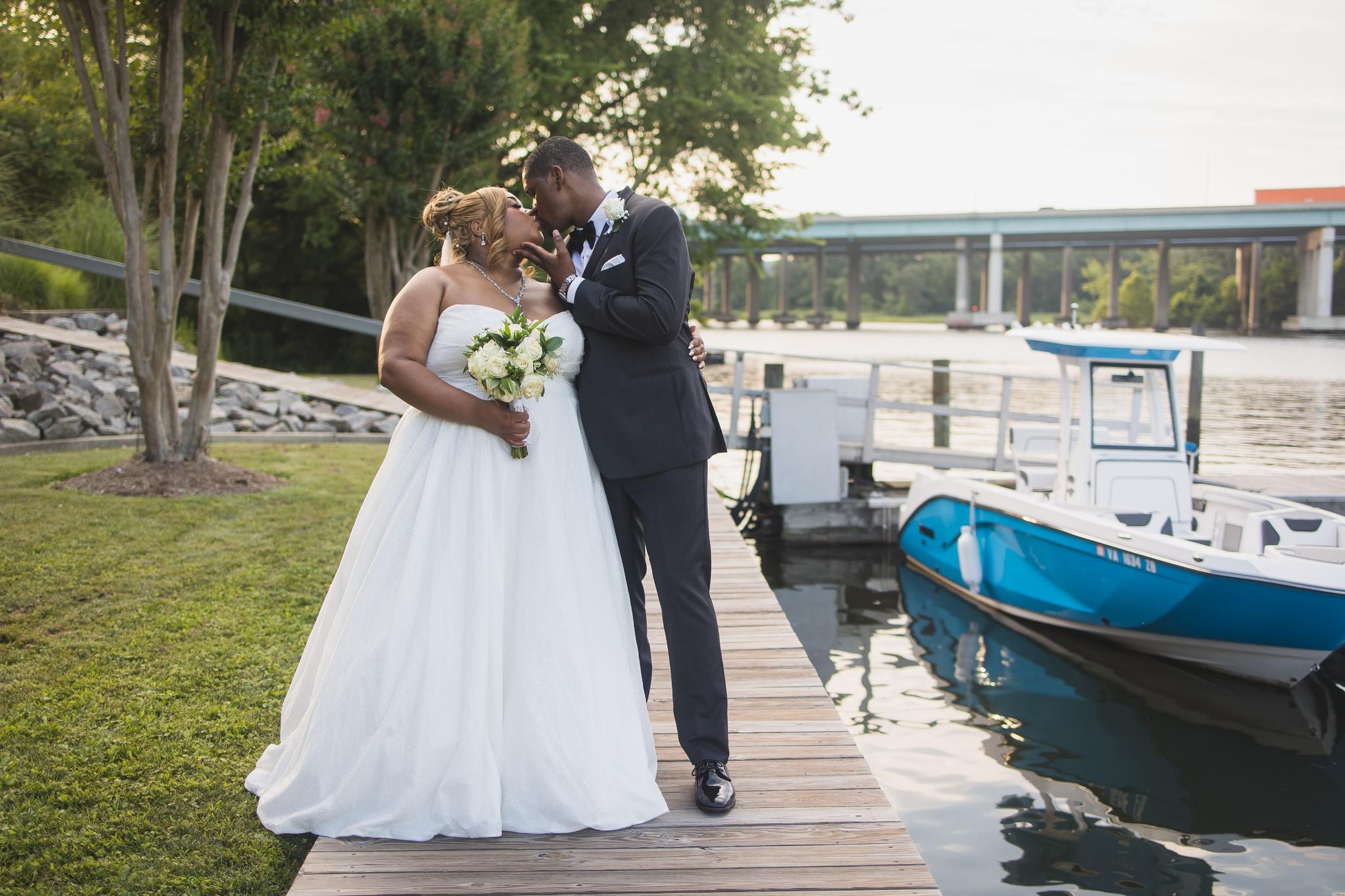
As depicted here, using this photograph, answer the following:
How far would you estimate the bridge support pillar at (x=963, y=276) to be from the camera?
59.9 meters

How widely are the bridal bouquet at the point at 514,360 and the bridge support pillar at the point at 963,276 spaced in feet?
191

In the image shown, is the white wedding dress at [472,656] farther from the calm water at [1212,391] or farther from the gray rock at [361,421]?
the gray rock at [361,421]

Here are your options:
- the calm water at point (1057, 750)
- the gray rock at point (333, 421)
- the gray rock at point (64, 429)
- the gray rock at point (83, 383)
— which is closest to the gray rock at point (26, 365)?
the gray rock at point (83, 383)

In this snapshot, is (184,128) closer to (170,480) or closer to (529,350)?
(170,480)

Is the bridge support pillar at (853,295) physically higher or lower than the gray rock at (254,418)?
higher

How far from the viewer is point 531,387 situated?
11.1ft

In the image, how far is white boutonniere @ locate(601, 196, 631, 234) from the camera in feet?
11.8

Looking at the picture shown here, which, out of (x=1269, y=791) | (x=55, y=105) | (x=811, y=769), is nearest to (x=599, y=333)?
(x=811, y=769)

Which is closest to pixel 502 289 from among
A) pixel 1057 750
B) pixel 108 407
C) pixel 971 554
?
pixel 1057 750

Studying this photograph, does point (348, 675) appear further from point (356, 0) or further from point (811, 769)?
point (356, 0)

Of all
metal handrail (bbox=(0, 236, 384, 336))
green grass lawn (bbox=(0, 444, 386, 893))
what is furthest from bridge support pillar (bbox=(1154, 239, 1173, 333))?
green grass lawn (bbox=(0, 444, 386, 893))

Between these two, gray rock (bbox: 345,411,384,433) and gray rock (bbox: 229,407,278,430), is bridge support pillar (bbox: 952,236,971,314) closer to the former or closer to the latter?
gray rock (bbox: 345,411,384,433)

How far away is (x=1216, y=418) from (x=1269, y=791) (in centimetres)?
1864

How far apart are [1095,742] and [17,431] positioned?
10284mm
